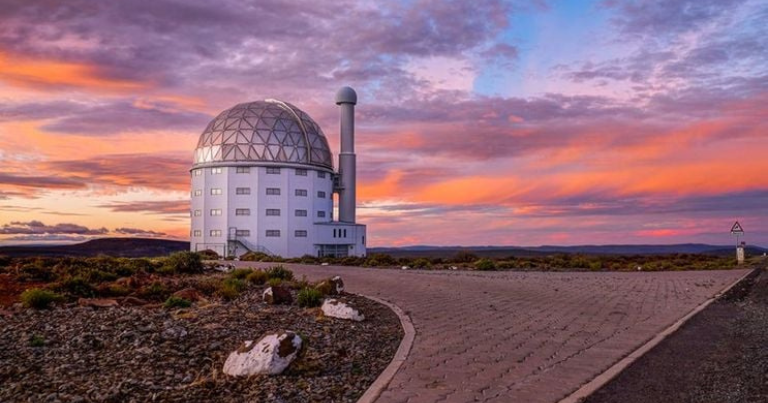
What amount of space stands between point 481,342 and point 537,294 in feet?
28.1

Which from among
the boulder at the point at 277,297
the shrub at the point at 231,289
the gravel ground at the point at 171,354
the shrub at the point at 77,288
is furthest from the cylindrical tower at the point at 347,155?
the gravel ground at the point at 171,354

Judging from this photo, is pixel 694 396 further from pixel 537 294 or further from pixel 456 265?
pixel 456 265

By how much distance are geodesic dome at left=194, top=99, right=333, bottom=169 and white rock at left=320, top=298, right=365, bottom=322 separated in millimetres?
48639

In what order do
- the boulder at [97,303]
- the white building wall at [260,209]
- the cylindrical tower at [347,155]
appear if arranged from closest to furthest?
1. the boulder at [97,303]
2. the white building wall at [260,209]
3. the cylindrical tower at [347,155]

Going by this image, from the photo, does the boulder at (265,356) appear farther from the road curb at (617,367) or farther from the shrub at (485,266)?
the shrub at (485,266)

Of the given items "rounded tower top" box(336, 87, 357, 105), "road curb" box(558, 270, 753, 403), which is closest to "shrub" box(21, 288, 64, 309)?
"road curb" box(558, 270, 753, 403)

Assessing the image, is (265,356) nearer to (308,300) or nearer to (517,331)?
(517,331)

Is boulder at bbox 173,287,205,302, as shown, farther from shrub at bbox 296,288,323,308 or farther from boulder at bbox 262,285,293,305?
shrub at bbox 296,288,323,308

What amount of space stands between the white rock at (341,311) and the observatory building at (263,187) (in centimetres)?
4764

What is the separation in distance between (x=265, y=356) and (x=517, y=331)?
5149 mm

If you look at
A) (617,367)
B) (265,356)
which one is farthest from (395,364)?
(617,367)

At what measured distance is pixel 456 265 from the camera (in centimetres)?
3522

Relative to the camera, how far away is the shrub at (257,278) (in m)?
18.9

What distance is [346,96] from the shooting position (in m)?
67.2
